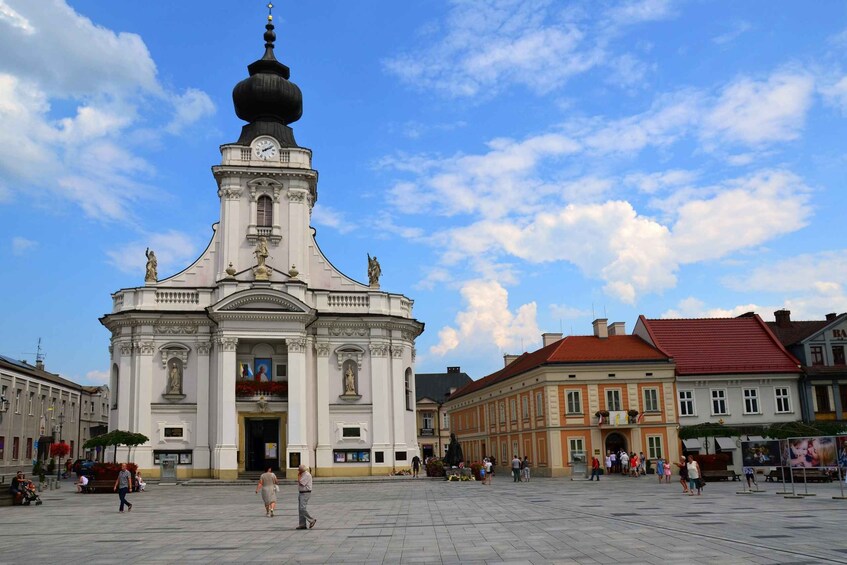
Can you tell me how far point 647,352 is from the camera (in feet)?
171

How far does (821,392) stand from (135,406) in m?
41.9

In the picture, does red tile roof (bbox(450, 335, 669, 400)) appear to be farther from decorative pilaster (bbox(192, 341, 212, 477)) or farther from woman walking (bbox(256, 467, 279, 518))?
woman walking (bbox(256, 467, 279, 518))

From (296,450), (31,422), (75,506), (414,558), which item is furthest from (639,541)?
(31,422)

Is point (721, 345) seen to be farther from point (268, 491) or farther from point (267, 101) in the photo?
point (268, 491)

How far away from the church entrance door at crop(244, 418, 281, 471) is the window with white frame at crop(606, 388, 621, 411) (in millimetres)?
20168

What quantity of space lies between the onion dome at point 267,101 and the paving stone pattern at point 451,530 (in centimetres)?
2766

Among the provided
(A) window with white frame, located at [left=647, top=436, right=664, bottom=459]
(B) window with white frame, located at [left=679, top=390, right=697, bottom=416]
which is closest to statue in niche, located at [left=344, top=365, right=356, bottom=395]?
(A) window with white frame, located at [left=647, top=436, right=664, bottom=459]

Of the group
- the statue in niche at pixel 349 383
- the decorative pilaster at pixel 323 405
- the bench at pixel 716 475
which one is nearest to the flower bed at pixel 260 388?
the decorative pilaster at pixel 323 405

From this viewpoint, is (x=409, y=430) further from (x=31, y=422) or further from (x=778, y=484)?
(x=31, y=422)

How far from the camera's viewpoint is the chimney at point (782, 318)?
5941 cm

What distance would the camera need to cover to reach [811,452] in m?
27.2

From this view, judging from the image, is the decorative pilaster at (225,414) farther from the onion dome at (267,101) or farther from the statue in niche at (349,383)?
the onion dome at (267,101)

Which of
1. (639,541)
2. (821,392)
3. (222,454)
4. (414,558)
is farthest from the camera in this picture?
(821,392)

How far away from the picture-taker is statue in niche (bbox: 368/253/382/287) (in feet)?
169
